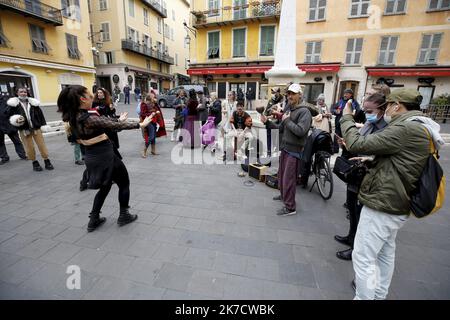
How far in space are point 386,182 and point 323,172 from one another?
2461 mm

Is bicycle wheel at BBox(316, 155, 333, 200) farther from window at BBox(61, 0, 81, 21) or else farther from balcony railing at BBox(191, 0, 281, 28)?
window at BBox(61, 0, 81, 21)

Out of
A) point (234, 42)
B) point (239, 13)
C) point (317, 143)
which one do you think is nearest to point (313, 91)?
point (234, 42)

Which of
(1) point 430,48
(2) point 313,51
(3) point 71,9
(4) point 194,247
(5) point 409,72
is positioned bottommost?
(4) point 194,247

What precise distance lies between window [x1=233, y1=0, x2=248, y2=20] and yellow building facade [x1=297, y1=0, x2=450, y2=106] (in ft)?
16.1

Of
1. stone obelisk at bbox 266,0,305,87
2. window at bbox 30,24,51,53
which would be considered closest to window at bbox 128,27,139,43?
window at bbox 30,24,51,53

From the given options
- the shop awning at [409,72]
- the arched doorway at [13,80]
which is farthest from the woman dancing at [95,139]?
the arched doorway at [13,80]

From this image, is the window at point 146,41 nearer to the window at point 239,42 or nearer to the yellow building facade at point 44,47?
the yellow building facade at point 44,47

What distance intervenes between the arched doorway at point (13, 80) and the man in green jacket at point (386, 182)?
2140 centimetres

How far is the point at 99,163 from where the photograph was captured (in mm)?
2674

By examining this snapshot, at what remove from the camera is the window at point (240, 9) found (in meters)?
19.5

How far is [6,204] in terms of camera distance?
143 inches

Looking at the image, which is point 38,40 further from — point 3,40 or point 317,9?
point 317,9

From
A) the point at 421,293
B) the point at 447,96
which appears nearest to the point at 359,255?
the point at 421,293

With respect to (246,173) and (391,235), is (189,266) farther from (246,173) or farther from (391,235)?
(246,173)
